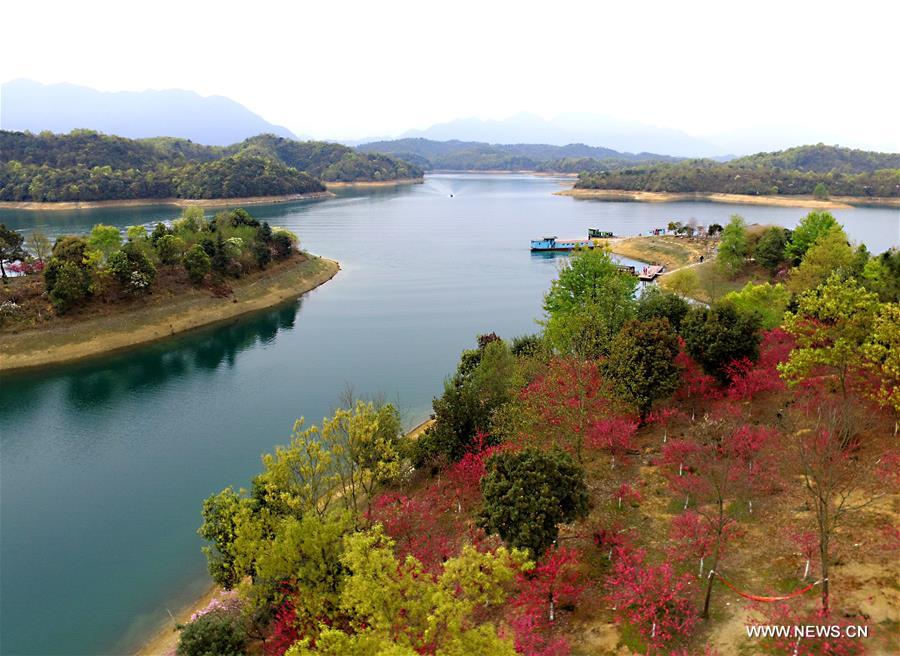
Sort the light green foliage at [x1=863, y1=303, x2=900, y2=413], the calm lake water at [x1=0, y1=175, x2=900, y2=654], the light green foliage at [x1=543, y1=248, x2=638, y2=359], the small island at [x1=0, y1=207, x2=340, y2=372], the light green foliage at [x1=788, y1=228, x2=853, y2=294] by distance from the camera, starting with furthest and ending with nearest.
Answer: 1. the small island at [x1=0, y1=207, x2=340, y2=372]
2. the light green foliage at [x1=788, y1=228, x2=853, y2=294]
3. the light green foliage at [x1=543, y1=248, x2=638, y2=359]
4. the calm lake water at [x1=0, y1=175, x2=900, y2=654]
5. the light green foliage at [x1=863, y1=303, x2=900, y2=413]

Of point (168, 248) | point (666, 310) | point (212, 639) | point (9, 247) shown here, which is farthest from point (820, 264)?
point (9, 247)

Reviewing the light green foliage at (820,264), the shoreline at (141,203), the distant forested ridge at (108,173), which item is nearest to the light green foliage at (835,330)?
the light green foliage at (820,264)

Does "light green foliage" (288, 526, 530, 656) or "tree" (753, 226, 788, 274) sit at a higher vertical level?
"tree" (753, 226, 788, 274)

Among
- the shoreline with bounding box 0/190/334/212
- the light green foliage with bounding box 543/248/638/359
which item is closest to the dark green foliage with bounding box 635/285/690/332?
the light green foliage with bounding box 543/248/638/359

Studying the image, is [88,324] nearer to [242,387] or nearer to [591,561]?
[242,387]

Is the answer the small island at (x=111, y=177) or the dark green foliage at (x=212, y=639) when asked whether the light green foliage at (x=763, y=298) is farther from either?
the small island at (x=111, y=177)

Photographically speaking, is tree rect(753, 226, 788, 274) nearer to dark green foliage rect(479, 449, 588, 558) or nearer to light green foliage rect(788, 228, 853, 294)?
light green foliage rect(788, 228, 853, 294)

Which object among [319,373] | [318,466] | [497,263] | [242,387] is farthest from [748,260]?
[318,466]
